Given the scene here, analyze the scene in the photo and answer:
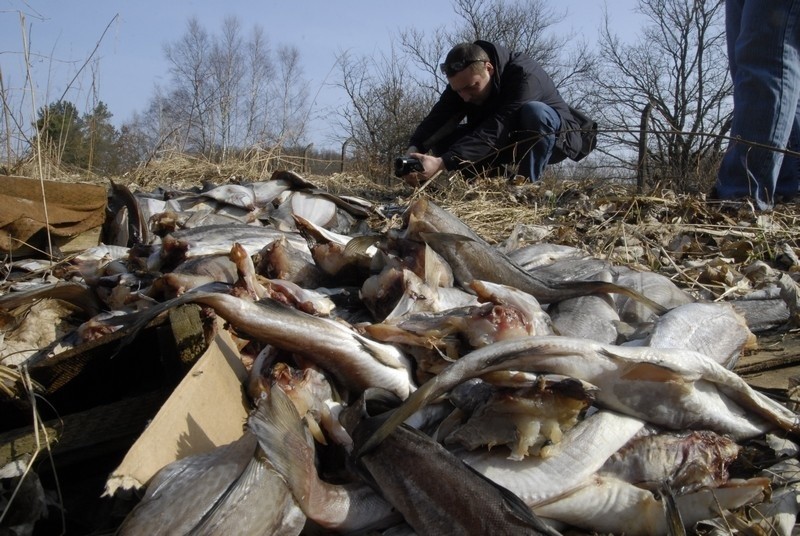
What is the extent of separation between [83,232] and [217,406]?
104 inches

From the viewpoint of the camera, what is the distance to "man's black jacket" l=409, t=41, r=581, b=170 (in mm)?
6512

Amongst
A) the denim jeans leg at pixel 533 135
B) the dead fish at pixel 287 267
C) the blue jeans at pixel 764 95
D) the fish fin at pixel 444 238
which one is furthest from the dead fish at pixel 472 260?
the denim jeans leg at pixel 533 135

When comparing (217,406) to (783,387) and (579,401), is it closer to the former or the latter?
(579,401)

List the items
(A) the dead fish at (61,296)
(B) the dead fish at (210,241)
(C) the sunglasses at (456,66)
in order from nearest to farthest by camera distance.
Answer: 1. (A) the dead fish at (61,296)
2. (B) the dead fish at (210,241)
3. (C) the sunglasses at (456,66)

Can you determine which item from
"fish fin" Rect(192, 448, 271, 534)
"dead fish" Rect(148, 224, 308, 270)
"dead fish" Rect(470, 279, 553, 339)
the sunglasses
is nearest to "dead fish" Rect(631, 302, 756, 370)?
"dead fish" Rect(470, 279, 553, 339)

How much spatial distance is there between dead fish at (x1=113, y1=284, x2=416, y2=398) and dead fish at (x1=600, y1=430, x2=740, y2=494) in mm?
635

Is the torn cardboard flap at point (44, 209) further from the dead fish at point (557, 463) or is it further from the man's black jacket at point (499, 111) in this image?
the man's black jacket at point (499, 111)

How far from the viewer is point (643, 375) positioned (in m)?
1.67

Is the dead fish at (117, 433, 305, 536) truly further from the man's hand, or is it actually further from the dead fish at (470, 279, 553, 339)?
the man's hand

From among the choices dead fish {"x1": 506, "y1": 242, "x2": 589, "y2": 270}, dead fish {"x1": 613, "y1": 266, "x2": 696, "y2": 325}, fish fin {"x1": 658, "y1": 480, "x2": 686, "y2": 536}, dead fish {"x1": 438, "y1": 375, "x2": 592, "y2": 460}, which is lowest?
fish fin {"x1": 658, "y1": 480, "x2": 686, "y2": 536}

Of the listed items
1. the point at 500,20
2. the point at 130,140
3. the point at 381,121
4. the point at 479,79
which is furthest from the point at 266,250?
the point at 500,20

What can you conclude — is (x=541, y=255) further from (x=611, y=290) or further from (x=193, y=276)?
(x=193, y=276)

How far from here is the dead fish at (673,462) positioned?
1.57 m

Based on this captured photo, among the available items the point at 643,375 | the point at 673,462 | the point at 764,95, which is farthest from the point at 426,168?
the point at 673,462
